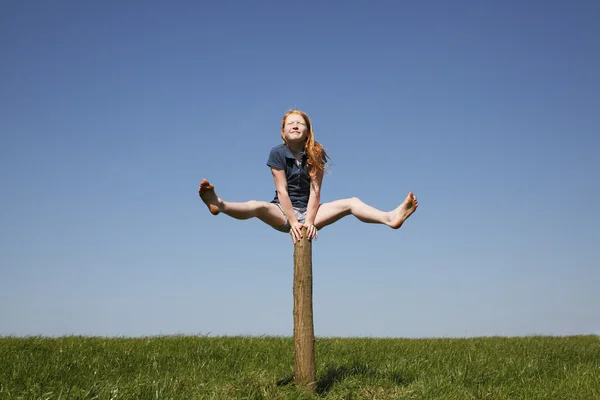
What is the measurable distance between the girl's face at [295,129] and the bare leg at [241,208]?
897 mm

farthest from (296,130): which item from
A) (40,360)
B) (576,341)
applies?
(576,341)

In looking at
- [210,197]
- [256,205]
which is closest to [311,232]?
[256,205]

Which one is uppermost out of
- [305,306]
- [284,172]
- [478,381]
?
[284,172]

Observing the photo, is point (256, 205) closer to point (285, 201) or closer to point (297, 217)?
point (285, 201)

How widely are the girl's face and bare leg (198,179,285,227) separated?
90 centimetres

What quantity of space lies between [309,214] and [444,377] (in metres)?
3.12

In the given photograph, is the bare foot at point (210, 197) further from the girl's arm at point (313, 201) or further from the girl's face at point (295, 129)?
the girl's face at point (295, 129)

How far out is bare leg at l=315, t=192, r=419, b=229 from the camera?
23.0 ft

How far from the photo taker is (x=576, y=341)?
1373cm

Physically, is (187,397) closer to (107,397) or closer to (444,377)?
(107,397)

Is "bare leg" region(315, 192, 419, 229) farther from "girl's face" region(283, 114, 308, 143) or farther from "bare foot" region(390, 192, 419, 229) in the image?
"girl's face" region(283, 114, 308, 143)

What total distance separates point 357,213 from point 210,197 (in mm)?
1878

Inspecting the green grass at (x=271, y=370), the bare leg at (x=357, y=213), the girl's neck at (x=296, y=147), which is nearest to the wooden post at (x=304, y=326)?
the green grass at (x=271, y=370)

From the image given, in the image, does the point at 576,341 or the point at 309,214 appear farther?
the point at 576,341
